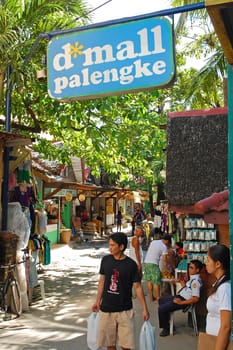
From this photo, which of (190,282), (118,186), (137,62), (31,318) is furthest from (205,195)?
(118,186)

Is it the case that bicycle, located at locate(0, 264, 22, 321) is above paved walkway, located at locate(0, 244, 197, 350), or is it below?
above

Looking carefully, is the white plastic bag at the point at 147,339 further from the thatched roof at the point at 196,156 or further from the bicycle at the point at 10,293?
the bicycle at the point at 10,293

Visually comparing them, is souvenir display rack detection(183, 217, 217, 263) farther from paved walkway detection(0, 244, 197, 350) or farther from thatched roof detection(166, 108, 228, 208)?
paved walkway detection(0, 244, 197, 350)

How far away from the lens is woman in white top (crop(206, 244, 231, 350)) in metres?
3.03

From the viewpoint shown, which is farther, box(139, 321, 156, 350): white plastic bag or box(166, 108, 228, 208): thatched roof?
box(166, 108, 228, 208): thatched roof

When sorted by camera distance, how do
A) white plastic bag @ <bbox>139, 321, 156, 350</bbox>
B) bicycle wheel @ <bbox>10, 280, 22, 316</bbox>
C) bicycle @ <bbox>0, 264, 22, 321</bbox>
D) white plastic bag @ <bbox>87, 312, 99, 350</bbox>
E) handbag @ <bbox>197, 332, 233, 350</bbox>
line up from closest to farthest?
handbag @ <bbox>197, 332, 233, 350</bbox> → white plastic bag @ <bbox>139, 321, 156, 350</bbox> → white plastic bag @ <bbox>87, 312, 99, 350</bbox> → bicycle @ <bbox>0, 264, 22, 321</bbox> → bicycle wheel @ <bbox>10, 280, 22, 316</bbox>

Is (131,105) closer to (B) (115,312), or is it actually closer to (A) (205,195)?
(A) (205,195)

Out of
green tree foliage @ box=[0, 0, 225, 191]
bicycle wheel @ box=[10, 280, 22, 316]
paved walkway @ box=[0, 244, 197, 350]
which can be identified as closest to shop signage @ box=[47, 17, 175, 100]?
green tree foliage @ box=[0, 0, 225, 191]

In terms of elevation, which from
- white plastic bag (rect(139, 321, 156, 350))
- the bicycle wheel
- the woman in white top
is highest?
the woman in white top

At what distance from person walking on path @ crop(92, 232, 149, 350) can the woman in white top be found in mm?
1064

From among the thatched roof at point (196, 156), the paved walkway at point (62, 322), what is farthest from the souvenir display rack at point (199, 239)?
the paved walkway at point (62, 322)

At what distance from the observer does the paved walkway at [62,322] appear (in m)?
6.07

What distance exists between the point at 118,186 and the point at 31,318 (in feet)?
67.6

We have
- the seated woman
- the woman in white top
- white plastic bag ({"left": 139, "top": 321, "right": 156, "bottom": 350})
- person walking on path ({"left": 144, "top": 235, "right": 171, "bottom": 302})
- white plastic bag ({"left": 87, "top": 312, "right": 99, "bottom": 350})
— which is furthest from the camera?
person walking on path ({"left": 144, "top": 235, "right": 171, "bottom": 302})
